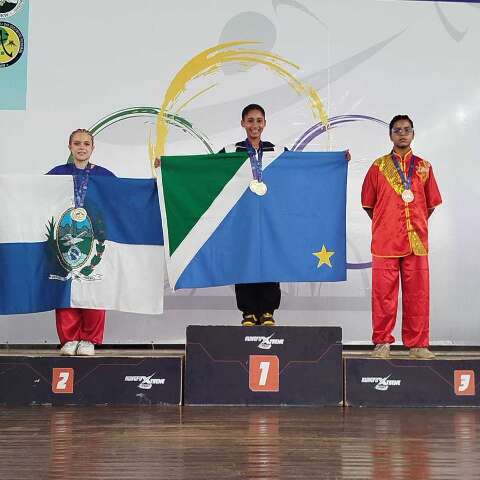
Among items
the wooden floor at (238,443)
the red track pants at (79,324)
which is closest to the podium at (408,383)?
the wooden floor at (238,443)

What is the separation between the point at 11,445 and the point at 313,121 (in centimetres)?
316

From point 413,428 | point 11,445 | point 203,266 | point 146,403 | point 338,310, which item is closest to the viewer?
point 11,445

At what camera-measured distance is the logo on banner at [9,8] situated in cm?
485

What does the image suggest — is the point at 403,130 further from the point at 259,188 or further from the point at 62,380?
the point at 62,380

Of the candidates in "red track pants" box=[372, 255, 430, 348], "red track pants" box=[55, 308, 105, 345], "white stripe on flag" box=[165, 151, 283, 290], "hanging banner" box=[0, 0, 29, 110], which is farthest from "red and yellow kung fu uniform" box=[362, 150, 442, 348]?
"hanging banner" box=[0, 0, 29, 110]

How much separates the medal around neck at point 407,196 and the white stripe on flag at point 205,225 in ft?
2.74

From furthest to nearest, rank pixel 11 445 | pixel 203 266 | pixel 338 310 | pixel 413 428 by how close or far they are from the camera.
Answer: pixel 338 310
pixel 203 266
pixel 413 428
pixel 11 445

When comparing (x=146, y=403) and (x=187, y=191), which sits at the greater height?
(x=187, y=191)

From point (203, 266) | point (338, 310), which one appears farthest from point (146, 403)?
point (338, 310)

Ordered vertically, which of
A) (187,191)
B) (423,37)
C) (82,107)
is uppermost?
(423,37)

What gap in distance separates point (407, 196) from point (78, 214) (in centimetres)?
178

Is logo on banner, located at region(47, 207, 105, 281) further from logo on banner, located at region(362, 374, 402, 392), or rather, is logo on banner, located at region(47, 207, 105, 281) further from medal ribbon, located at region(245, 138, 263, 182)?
logo on banner, located at region(362, 374, 402, 392)

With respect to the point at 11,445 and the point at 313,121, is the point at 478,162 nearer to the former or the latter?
the point at 313,121

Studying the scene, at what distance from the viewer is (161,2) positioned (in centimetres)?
489
